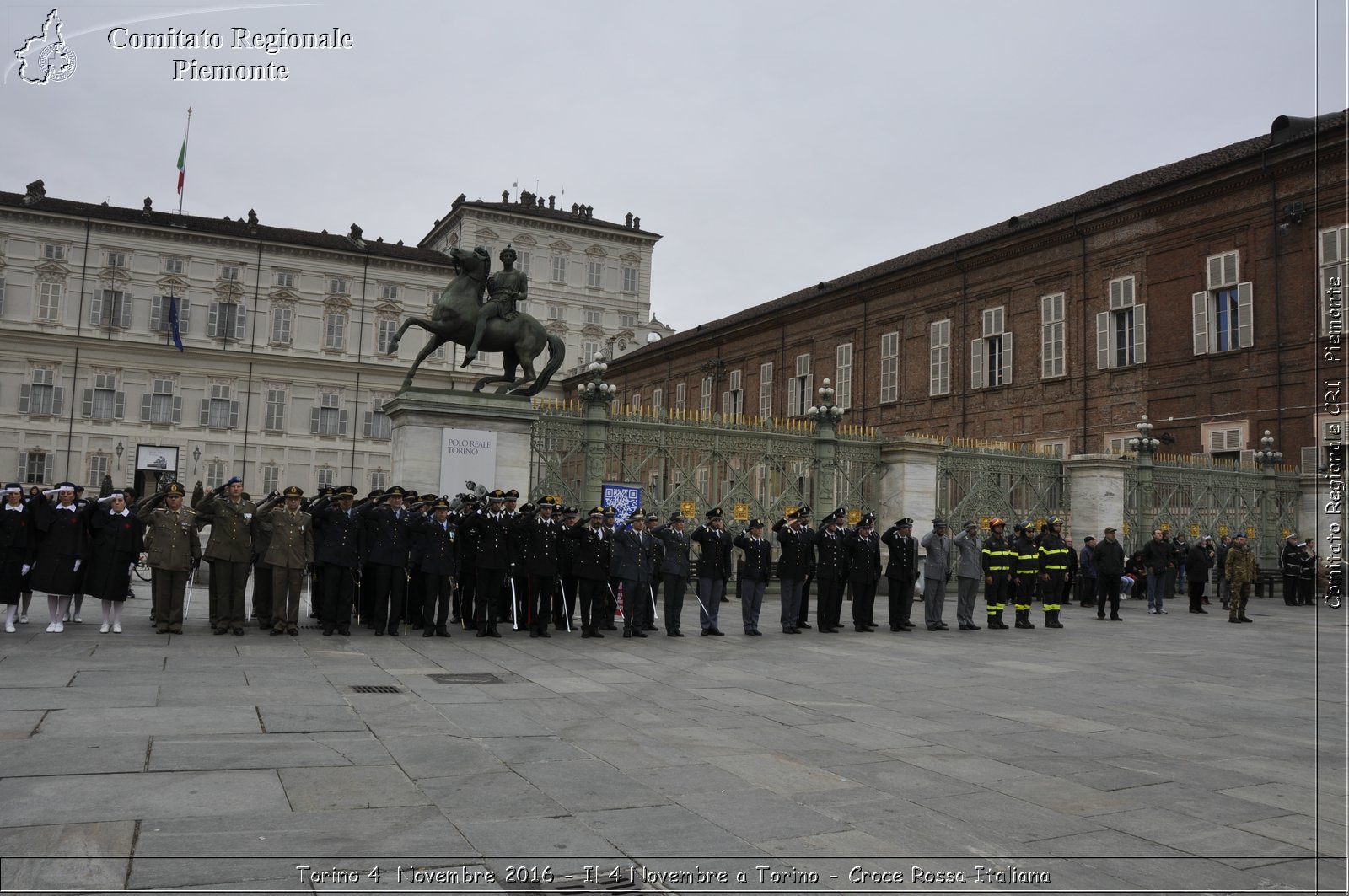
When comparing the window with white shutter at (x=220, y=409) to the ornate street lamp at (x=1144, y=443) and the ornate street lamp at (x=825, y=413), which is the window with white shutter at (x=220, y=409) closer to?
the ornate street lamp at (x=825, y=413)

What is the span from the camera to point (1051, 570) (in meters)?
17.5

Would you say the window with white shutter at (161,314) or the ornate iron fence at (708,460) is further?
the window with white shutter at (161,314)

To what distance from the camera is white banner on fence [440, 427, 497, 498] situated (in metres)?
15.9

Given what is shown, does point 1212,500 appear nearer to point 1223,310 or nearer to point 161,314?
point 1223,310

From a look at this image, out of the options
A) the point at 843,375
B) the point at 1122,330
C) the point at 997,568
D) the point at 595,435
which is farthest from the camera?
the point at 843,375

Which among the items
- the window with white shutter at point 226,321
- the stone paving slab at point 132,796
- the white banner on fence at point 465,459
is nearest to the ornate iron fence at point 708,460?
the white banner on fence at point 465,459

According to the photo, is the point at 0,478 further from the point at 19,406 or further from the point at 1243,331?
the point at 1243,331

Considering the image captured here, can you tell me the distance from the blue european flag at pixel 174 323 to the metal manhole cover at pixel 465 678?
4685 centimetres

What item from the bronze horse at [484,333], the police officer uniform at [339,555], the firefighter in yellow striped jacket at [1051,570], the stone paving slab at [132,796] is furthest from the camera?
the firefighter in yellow striped jacket at [1051,570]

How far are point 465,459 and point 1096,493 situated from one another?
16387 millimetres

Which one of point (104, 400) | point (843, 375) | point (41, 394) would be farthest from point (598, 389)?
point (41, 394)

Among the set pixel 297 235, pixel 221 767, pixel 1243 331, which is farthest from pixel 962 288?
pixel 297 235

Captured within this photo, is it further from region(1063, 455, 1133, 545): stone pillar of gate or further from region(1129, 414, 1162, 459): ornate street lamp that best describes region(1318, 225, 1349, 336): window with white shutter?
region(1063, 455, 1133, 545): stone pillar of gate

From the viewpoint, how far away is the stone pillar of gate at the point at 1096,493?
24.8m
